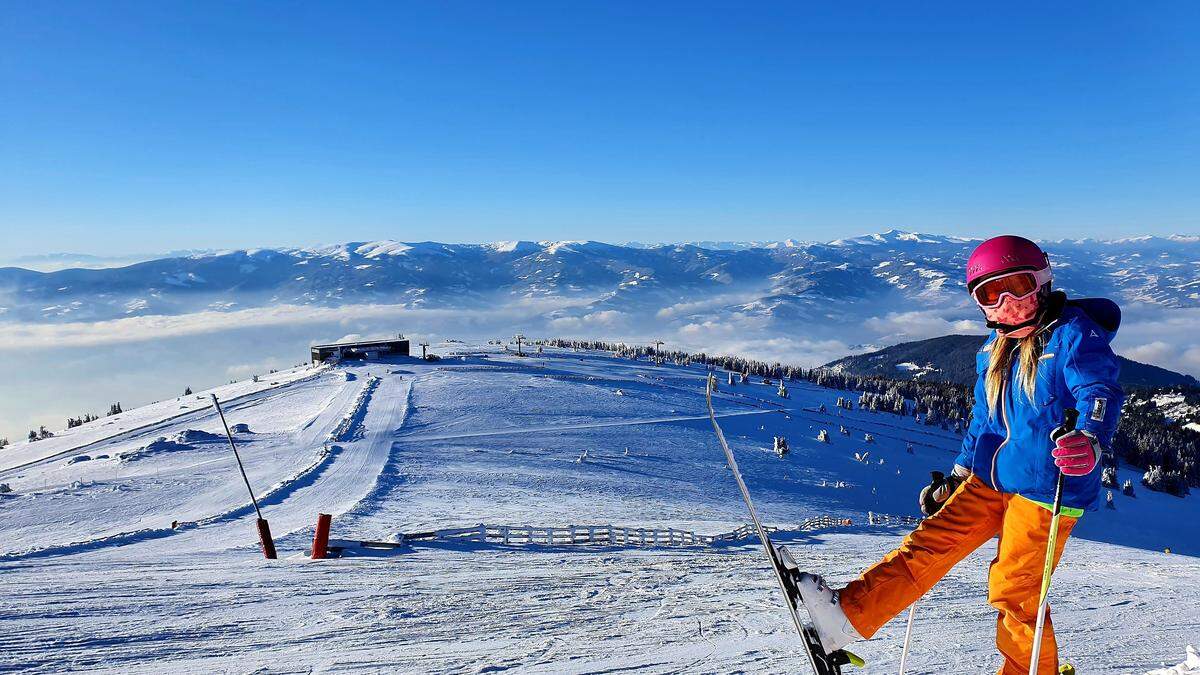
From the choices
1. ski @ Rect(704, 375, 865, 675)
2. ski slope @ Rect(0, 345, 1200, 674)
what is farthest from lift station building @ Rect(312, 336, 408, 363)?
ski @ Rect(704, 375, 865, 675)

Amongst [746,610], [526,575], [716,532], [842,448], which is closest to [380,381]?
[842,448]

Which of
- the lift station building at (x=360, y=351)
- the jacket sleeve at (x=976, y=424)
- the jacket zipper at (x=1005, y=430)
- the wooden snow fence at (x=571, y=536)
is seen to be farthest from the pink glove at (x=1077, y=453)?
the lift station building at (x=360, y=351)

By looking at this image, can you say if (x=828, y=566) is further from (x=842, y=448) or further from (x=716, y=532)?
(x=842, y=448)

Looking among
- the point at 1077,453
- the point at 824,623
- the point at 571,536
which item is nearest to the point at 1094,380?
the point at 1077,453

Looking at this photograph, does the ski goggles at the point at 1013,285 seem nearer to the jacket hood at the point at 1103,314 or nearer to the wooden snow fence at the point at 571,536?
the jacket hood at the point at 1103,314

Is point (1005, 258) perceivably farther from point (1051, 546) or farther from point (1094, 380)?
point (1051, 546)

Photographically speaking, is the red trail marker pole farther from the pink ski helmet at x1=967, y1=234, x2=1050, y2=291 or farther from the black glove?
the pink ski helmet at x1=967, y1=234, x2=1050, y2=291
